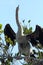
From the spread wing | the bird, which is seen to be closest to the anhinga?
the bird

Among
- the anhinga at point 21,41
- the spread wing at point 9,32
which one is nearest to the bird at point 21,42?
the anhinga at point 21,41

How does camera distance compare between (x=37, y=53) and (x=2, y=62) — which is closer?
(x=2, y=62)

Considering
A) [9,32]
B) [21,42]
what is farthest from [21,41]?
[9,32]

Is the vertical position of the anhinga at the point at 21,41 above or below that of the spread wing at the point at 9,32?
below

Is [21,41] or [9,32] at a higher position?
[9,32]

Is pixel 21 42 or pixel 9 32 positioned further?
pixel 9 32

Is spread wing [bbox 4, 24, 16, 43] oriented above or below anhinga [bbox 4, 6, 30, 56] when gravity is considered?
above

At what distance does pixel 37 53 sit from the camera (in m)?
7.38

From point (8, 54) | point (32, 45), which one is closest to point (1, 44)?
point (8, 54)

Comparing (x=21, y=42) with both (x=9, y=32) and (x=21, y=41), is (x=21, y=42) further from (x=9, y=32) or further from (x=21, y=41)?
(x=9, y=32)

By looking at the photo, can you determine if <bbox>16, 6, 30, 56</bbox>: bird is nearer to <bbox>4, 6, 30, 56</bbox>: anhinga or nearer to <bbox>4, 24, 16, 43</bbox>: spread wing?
<bbox>4, 6, 30, 56</bbox>: anhinga

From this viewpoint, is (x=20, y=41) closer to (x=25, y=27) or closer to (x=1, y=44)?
(x=25, y=27)

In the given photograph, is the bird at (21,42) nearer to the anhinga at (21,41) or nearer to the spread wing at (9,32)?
the anhinga at (21,41)

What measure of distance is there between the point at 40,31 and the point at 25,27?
41 centimetres
